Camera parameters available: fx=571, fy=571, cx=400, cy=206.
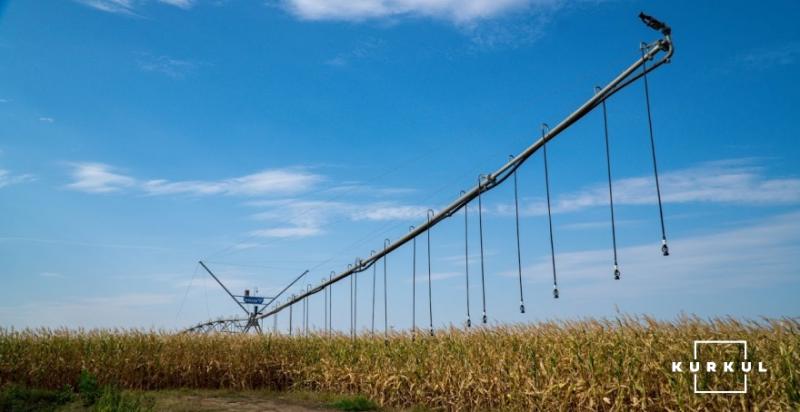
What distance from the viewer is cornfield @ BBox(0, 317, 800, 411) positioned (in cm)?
1225

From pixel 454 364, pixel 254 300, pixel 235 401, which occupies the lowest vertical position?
pixel 235 401

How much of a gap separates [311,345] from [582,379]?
574 inches

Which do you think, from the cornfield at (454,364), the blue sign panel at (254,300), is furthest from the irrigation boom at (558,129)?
the blue sign panel at (254,300)

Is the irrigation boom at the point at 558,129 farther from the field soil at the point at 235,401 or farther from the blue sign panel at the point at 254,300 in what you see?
the blue sign panel at the point at 254,300

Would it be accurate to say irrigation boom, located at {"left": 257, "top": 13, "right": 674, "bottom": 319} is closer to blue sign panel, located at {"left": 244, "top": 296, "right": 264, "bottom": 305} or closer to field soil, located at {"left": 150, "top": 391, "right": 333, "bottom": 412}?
field soil, located at {"left": 150, "top": 391, "right": 333, "bottom": 412}

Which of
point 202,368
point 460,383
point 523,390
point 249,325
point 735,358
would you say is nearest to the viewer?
point 735,358

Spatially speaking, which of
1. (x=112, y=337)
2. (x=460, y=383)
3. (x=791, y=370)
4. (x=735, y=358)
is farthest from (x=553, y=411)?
(x=112, y=337)

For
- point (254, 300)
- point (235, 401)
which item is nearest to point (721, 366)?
point (235, 401)

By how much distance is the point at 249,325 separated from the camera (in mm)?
55719

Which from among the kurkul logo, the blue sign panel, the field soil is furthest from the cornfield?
the blue sign panel

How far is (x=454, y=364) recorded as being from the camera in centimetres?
1686

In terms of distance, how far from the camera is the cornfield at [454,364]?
12.2 metres

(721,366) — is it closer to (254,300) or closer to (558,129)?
(558,129)

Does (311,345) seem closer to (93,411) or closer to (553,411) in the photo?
(93,411)
